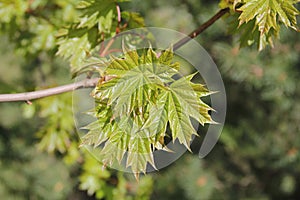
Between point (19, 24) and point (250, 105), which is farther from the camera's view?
point (250, 105)

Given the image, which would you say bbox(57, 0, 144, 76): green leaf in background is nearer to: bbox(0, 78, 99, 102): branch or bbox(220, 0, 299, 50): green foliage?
bbox(0, 78, 99, 102): branch

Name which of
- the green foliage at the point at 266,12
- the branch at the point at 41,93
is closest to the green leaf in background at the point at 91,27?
the branch at the point at 41,93

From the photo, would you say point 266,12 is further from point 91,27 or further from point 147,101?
point 91,27

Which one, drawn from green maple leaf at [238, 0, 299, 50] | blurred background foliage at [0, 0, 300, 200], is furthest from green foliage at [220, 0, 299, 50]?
blurred background foliage at [0, 0, 300, 200]

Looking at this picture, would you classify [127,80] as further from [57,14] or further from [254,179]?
[254,179]

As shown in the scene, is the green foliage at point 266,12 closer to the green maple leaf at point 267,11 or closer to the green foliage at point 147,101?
the green maple leaf at point 267,11

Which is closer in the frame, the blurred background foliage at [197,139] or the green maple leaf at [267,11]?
the green maple leaf at [267,11]

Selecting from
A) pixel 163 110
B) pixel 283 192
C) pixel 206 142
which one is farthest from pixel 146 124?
pixel 283 192
